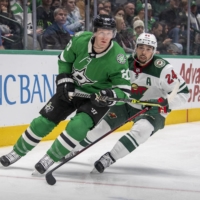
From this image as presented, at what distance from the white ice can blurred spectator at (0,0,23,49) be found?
961 mm

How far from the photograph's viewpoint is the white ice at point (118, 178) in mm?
3805

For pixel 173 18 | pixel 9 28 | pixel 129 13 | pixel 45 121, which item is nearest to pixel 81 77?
pixel 45 121

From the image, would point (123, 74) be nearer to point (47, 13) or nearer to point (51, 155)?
point (51, 155)

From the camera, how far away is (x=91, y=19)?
23.0 ft

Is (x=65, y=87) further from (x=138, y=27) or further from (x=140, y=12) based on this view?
(x=140, y=12)

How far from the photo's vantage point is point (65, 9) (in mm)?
6543

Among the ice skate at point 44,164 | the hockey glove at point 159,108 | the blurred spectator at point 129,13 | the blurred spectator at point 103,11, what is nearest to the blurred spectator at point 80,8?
the blurred spectator at point 103,11

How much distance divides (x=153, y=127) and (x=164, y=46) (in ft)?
11.8

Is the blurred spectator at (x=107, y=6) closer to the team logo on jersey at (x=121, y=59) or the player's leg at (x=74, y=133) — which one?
the team logo on jersey at (x=121, y=59)

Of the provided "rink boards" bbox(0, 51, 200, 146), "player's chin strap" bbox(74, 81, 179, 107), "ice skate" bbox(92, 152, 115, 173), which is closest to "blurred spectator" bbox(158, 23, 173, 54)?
"rink boards" bbox(0, 51, 200, 146)

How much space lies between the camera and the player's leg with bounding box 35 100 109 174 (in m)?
4.14

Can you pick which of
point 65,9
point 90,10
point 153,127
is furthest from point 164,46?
point 153,127

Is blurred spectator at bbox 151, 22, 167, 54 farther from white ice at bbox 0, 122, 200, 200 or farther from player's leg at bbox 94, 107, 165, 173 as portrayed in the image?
player's leg at bbox 94, 107, 165, 173

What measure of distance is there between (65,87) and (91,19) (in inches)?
110
